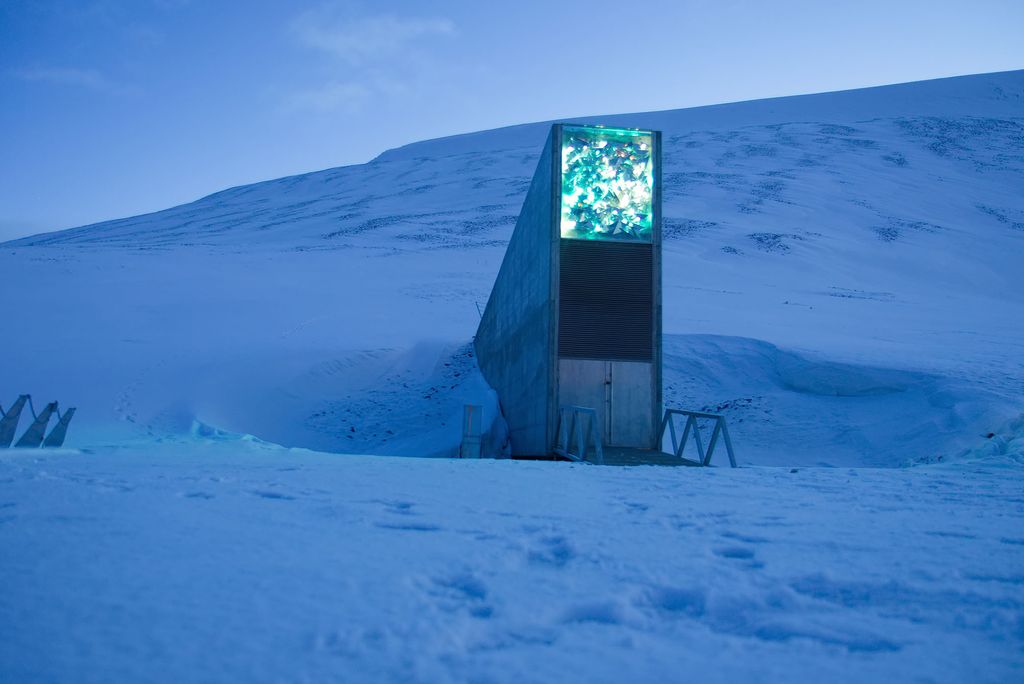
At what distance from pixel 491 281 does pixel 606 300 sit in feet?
54.2

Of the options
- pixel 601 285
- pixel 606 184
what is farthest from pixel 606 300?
pixel 606 184

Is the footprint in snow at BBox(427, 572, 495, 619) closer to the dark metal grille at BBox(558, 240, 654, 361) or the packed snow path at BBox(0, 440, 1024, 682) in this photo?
the packed snow path at BBox(0, 440, 1024, 682)

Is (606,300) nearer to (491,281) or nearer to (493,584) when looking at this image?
(493,584)

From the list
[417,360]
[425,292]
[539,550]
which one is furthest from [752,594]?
[425,292]

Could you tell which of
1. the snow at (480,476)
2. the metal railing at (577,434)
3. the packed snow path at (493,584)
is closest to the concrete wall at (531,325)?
the metal railing at (577,434)

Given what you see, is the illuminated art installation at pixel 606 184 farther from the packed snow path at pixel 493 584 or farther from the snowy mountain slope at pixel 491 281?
the packed snow path at pixel 493 584

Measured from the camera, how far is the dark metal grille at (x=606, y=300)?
10367 mm

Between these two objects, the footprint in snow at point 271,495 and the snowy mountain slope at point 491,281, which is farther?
the snowy mountain slope at point 491,281

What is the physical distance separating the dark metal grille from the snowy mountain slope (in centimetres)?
379

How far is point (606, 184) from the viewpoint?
10.5 meters

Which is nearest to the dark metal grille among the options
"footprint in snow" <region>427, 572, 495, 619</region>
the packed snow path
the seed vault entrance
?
the seed vault entrance

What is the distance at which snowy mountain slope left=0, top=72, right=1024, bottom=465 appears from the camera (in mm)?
13477

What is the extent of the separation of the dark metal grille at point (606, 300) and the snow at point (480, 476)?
3532 millimetres

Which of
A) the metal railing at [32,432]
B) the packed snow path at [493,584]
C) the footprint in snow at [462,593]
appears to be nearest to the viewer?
the packed snow path at [493,584]
